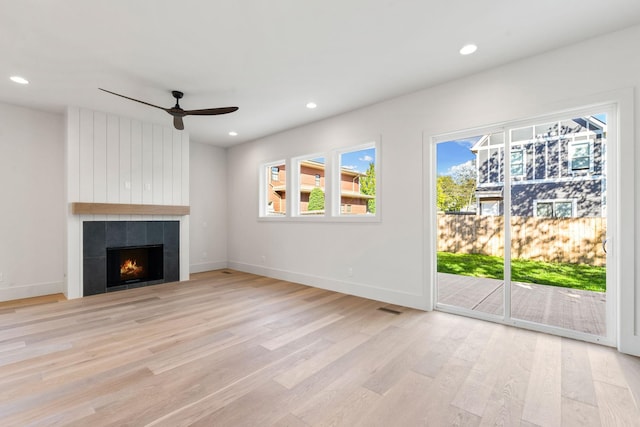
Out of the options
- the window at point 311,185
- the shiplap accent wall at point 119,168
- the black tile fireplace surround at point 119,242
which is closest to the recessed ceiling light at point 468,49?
the window at point 311,185

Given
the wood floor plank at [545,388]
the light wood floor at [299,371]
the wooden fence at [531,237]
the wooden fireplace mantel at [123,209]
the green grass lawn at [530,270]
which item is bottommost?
the light wood floor at [299,371]

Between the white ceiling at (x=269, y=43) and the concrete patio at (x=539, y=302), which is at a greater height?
the white ceiling at (x=269, y=43)

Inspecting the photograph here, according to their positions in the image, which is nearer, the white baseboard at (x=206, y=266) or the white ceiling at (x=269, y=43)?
the white ceiling at (x=269, y=43)

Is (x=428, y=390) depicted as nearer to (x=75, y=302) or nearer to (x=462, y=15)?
(x=462, y=15)

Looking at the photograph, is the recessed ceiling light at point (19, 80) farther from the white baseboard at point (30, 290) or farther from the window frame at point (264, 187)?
the window frame at point (264, 187)

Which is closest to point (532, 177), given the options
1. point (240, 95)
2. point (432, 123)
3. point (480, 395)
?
point (432, 123)

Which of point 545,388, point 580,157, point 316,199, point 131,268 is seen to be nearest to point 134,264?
point 131,268

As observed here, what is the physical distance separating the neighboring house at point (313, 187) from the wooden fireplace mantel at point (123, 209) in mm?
1713

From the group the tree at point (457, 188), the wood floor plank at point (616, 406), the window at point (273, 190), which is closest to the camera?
the wood floor plank at point (616, 406)

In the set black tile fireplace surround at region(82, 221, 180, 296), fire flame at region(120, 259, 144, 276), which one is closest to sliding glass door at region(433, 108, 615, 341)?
black tile fireplace surround at region(82, 221, 180, 296)

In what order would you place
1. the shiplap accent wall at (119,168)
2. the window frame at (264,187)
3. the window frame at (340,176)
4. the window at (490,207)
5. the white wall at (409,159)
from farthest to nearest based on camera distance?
the window frame at (264,187) → the window frame at (340,176) → the shiplap accent wall at (119,168) → the window at (490,207) → the white wall at (409,159)

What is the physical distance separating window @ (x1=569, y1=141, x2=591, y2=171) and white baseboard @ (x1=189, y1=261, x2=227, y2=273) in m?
6.39

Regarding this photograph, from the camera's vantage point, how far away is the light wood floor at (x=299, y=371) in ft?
5.96

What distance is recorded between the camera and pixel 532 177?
3.21m
